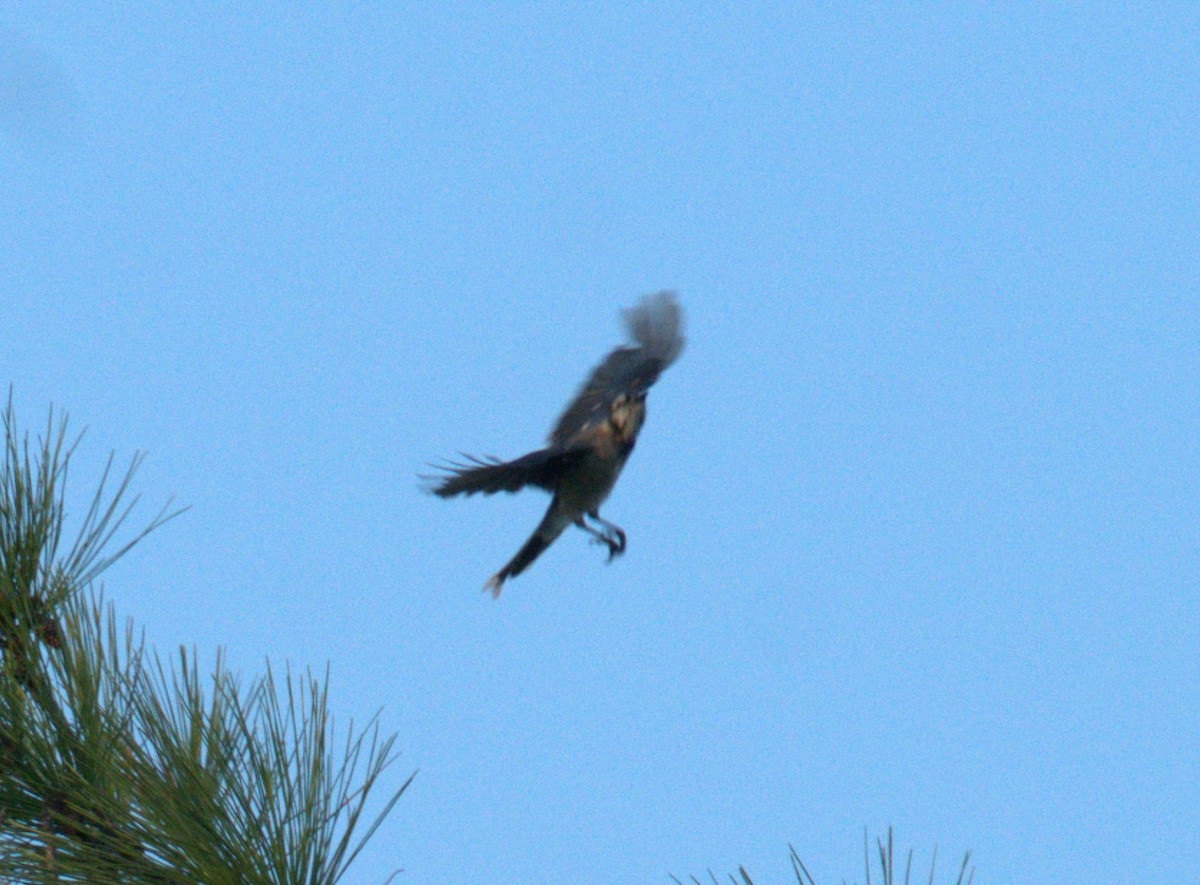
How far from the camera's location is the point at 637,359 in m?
5.46

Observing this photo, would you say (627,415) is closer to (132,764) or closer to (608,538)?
(608,538)

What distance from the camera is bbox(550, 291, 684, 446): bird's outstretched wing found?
17.1 ft

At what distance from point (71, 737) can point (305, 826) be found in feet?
1.48

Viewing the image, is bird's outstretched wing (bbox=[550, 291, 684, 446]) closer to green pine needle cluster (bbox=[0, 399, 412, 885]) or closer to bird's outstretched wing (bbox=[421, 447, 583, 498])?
bird's outstretched wing (bbox=[421, 447, 583, 498])

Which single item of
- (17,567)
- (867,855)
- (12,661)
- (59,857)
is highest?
(17,567)

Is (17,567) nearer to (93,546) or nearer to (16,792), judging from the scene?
(93,546)

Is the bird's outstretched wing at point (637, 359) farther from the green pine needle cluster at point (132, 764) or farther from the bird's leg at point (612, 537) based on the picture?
the green pine needle cluster at point (132, 764)

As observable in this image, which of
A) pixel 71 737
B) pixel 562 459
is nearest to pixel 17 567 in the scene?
pixel 71 737

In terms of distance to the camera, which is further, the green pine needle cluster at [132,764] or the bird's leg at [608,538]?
the bird's leg at [608,538]

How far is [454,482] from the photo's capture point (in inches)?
164

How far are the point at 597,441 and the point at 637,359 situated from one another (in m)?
0.72

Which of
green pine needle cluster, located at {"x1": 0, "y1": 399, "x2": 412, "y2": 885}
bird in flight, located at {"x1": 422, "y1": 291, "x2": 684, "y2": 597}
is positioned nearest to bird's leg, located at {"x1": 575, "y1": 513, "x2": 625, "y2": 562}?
bird in flight, located at {"x1": 422, "y1": 291, "x2": 684, "y2": 597}

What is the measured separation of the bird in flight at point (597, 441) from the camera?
4648 mm

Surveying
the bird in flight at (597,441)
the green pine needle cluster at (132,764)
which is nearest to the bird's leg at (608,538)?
the bird in flight at (597,441)
